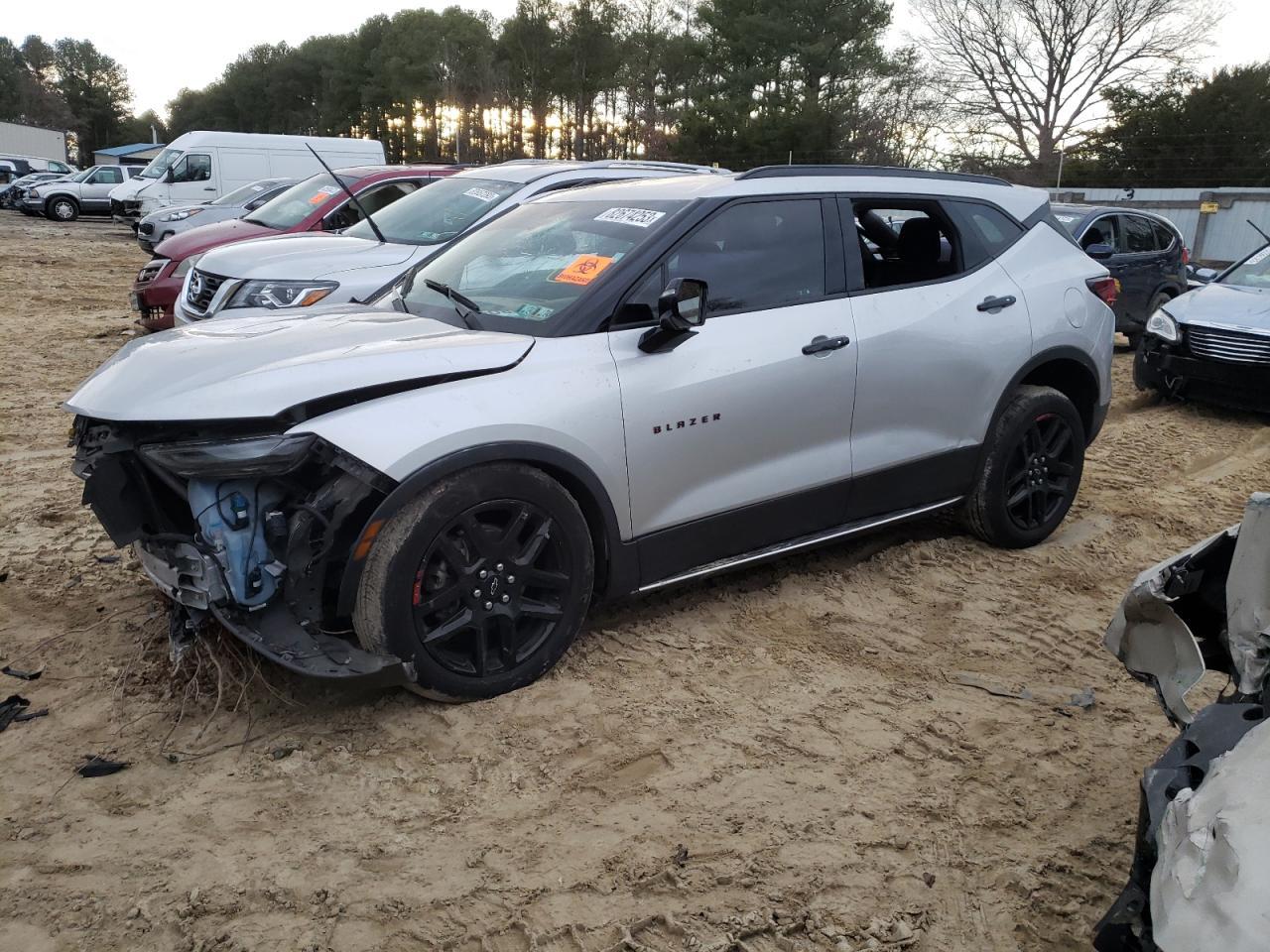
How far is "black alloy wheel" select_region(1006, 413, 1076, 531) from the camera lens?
5.06m

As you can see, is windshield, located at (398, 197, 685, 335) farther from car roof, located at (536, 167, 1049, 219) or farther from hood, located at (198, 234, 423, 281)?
hood, located at (198, 234, 423, 281)

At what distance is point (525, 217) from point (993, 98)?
3719 centimetres

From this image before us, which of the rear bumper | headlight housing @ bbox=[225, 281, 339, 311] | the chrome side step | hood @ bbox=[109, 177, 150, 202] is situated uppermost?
hood @ bbox=[109, 177, 150, 202]

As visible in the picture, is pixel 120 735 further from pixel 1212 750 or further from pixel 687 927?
pixel 1212 750

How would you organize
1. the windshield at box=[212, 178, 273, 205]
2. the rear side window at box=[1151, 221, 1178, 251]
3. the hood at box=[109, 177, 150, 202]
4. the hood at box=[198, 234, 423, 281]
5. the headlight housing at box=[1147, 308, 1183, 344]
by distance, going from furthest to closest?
the hood at box=[109, 177, 150, 202] < the windshield at box=[212, 178, 273, 205] < the rear side window at box=[1151, 221, 1178, 251] < the headlight housing at box=[1147, 308, 1183, 344] < the hood at box=[198, 234, 423, 281]

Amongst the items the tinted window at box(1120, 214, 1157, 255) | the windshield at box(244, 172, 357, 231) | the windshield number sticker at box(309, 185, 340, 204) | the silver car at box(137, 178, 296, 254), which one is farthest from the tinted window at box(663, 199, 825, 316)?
the silver car at box(137, 178, 296, 254)

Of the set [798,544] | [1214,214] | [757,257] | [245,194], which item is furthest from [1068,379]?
[1214,214]

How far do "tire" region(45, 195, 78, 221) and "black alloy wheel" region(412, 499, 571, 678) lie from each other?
33568 mm

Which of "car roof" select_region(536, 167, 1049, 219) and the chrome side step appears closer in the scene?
the chrome side step

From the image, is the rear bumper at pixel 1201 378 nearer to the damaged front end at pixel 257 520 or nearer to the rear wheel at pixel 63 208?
the damaged front end at pixel 257 520

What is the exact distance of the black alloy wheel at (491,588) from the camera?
3.29 metres

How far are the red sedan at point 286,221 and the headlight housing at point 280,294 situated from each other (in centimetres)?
216

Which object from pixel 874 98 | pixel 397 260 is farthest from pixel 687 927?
pixel 874 98

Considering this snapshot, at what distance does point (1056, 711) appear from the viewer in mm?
3676
